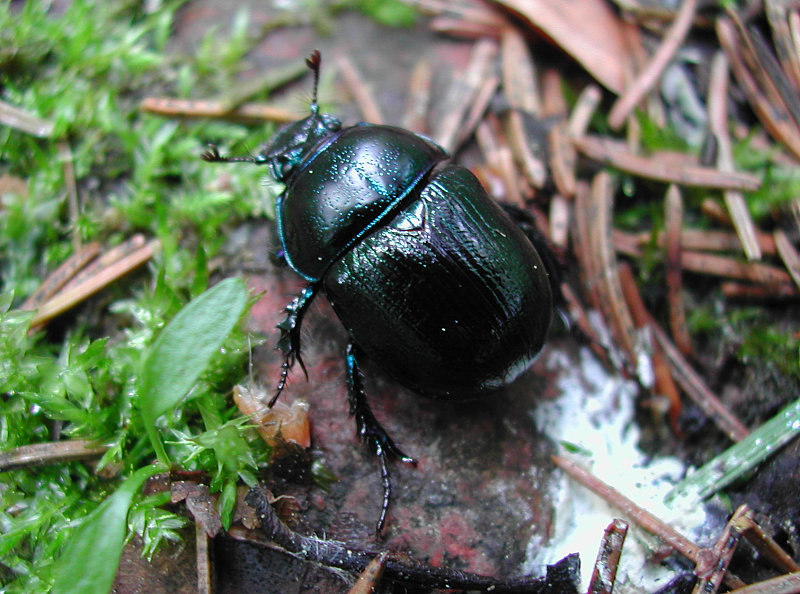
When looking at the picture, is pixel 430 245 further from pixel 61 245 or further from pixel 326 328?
pixel 61 245

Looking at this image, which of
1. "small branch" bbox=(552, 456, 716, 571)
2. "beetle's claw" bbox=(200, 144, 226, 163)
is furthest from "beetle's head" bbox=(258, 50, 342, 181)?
"small branch" bbox=(552, 456, 716, 571)

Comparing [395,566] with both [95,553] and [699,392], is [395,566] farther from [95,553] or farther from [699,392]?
[699,392]

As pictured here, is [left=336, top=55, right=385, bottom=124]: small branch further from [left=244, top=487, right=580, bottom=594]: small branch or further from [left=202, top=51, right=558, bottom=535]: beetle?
[left=244, top=487, right=580, bottom=594]: small branch

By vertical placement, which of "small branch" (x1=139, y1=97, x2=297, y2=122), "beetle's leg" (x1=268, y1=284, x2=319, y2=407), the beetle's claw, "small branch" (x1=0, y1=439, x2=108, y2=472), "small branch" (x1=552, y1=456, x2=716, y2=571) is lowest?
"small branch" (x1=552, y1=456, x2=716, y2=571)

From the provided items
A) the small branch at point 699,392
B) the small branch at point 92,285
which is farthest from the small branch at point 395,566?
the small branch at point 92,285

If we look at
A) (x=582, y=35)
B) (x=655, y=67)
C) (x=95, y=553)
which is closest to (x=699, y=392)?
(x=655, y=67)

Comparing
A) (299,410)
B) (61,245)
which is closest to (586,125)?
(299,410)

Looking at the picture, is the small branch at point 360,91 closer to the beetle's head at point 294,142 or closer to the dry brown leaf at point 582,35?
the beetle's head at point 294,142
